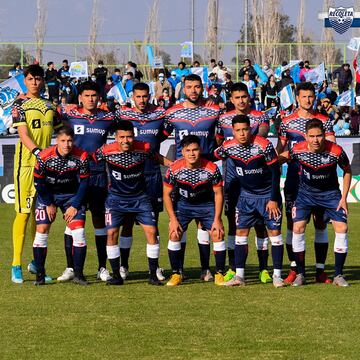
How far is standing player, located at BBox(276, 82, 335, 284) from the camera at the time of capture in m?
11.2

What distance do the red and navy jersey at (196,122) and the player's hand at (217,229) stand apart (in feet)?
2.96

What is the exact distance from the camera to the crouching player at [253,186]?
10.8m

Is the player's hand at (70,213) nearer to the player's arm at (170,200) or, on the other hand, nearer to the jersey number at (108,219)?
the jersey number at (108,219)

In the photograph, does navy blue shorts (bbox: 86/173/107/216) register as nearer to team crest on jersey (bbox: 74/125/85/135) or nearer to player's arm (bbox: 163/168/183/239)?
team crest on jersey (bbox: 74/125/85/135)

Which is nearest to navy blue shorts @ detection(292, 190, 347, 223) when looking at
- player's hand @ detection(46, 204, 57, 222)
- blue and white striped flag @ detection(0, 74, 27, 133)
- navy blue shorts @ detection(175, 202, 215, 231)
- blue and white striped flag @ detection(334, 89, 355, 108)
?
navy blue shorts @ detection(175, 202, 215, 231)

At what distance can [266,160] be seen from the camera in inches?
425

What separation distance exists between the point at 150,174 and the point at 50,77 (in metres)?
21.5

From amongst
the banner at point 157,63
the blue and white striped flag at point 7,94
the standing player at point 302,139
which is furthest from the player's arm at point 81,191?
the banner at point 157,63

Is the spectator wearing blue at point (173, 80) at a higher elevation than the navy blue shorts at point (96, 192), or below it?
below

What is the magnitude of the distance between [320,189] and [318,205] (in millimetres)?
179

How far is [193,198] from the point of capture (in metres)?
11.2

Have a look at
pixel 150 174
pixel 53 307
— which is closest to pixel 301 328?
pixel 53 307

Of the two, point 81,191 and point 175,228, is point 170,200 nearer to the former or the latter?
point 175,228

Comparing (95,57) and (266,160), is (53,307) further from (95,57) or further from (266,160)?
(95,57)
